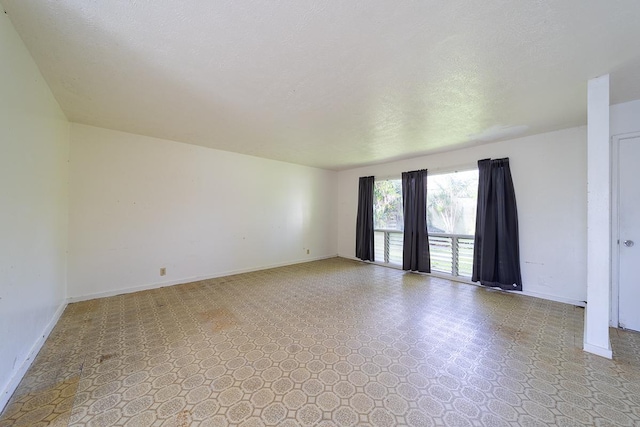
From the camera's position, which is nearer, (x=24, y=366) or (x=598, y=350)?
(x=24, y=366)

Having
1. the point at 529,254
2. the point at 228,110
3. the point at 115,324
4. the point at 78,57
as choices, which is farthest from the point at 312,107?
the point at 529,254

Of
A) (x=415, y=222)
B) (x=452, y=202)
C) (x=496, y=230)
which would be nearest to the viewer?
(x=496, y=230)

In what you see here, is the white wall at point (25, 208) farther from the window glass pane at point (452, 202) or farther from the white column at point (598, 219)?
the window glass pane at point (452, 202)

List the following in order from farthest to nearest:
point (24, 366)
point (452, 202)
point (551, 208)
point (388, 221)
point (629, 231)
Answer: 1. point (388, 221)
2. point (452, 202)
3. point (551, 208)
4. point (629, 231)
5. point (24, 366)

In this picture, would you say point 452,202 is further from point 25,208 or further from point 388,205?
point 25,208

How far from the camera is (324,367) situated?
6.12 feet

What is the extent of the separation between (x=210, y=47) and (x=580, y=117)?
4193 mm

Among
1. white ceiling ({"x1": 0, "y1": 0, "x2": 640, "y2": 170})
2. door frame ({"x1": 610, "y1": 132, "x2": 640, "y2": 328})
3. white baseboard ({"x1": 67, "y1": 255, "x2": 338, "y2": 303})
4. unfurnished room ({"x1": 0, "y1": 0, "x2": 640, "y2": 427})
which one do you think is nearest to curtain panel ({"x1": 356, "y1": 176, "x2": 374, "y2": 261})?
unfurnished room ({"x1": 0, "y1": 0, "x2": 640, "y2": 427})

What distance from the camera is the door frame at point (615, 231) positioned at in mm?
2604

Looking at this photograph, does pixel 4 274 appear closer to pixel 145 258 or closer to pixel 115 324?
pixel 115 324

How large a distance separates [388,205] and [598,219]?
144 inches

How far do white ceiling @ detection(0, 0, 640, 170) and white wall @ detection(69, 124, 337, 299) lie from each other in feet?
2.07

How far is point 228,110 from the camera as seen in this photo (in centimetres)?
273

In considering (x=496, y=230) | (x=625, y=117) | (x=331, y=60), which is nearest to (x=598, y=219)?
(x=625, y=117)
